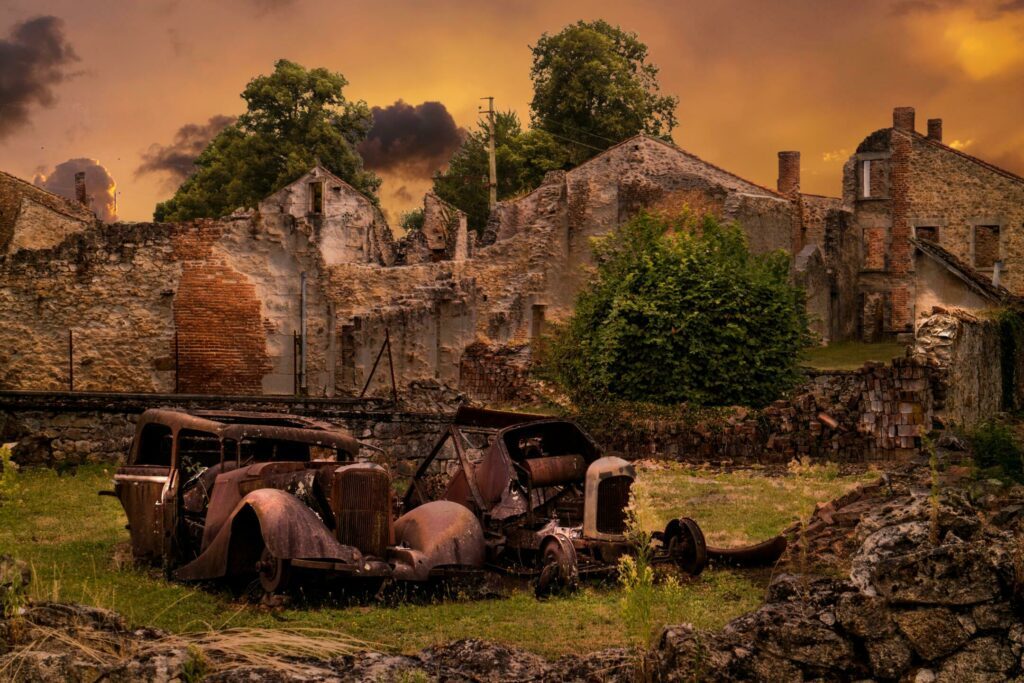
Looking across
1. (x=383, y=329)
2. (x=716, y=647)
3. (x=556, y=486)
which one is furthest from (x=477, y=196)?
(x=716, y=647)

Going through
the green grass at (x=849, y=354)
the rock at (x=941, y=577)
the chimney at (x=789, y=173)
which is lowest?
the rock at (x=941, y=577)

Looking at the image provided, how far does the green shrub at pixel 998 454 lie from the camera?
10500mm

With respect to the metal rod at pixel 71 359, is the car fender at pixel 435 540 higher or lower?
lower

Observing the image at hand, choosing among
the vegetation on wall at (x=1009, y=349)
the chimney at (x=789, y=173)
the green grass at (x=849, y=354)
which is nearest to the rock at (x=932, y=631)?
the vegetation on wall at (x=1009, y=349)

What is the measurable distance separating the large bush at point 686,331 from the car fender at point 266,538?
1120 cm

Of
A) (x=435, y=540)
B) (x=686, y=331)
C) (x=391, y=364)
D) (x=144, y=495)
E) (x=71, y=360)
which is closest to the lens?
(x=435, y=540)

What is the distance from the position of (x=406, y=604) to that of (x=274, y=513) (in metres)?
1.33

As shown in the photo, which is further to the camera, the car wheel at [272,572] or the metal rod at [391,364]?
the metal rod at [391,364]

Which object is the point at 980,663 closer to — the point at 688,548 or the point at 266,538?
the point at 688,548

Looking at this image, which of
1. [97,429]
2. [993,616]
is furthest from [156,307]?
[993,616]

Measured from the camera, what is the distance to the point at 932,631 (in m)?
6.72

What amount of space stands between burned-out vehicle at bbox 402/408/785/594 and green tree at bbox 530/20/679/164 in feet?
132

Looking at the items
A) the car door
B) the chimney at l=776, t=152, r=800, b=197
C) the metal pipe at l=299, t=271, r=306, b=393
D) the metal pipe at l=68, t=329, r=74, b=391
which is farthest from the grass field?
the chimney at l=776, t=152, r=800, b=197

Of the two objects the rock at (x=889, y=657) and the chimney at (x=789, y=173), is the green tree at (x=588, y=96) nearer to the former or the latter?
the chimney at (x=789, y=173)
